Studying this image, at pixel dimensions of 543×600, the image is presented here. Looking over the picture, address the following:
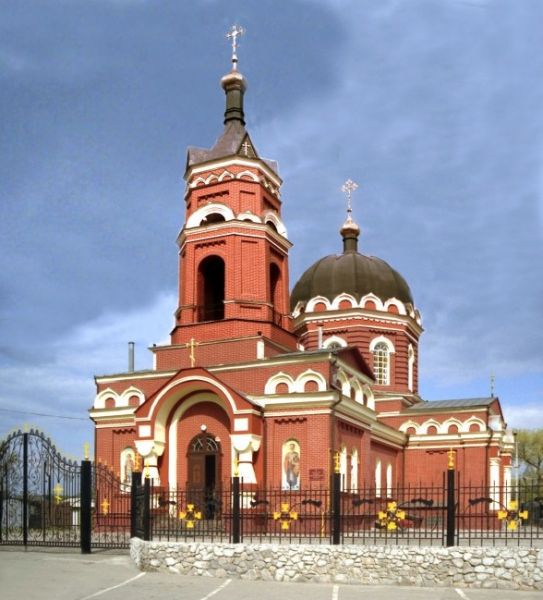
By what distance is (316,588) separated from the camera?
1266 centimetres

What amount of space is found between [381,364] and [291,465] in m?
11.9

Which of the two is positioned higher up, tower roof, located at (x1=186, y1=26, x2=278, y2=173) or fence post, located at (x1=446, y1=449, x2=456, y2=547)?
tower roof, located at (x1=186, y1=26, x2=278, y2=173)

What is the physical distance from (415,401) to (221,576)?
65.4 feet

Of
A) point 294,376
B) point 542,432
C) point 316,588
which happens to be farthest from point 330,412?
point 542,432

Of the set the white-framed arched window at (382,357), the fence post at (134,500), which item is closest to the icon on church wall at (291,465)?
the fence post at (134,500)

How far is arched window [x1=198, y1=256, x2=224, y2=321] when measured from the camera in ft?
78.1

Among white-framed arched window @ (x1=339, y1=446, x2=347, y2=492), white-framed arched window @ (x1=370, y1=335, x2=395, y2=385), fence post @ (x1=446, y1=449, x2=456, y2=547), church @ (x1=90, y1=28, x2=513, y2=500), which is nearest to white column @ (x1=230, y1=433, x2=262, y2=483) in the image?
church @ (x1=90, y1=28, x2=513, y2=500)

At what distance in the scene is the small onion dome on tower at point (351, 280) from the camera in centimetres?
3244

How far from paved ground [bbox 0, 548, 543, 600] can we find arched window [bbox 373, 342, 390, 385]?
18.6 metres

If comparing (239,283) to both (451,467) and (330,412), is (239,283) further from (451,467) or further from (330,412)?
(451,467)

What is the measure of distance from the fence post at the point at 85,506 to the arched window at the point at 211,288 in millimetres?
7667

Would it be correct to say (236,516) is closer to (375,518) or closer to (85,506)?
(375,518)

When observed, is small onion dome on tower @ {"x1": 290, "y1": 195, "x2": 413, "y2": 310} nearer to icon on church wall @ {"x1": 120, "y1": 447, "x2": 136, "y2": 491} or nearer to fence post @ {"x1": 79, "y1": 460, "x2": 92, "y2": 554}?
icon on church wall @ {"x1": 120, "y1": 447, "x2": 136, "y2": 491}

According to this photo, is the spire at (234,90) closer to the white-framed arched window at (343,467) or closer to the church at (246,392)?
the church at (246,392)
